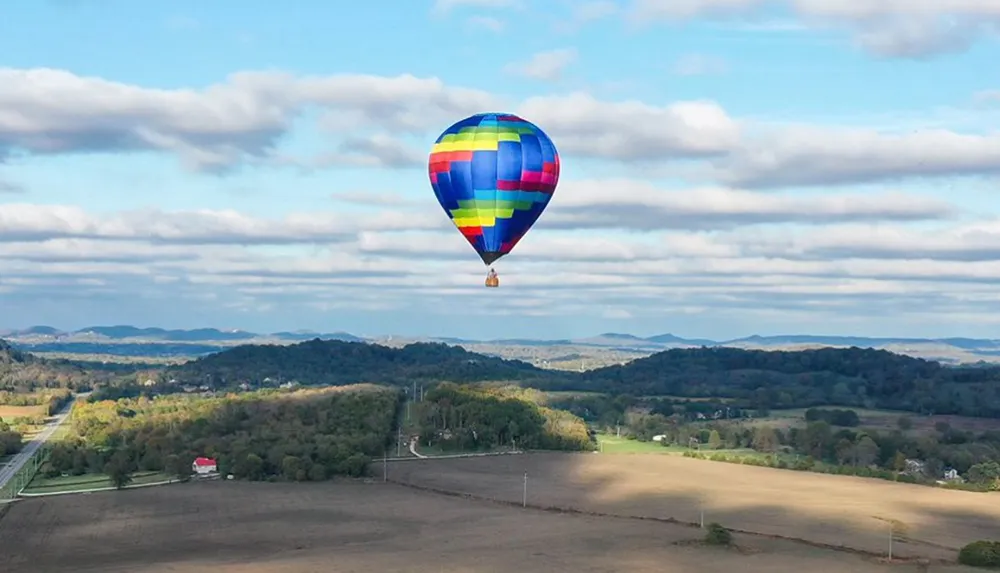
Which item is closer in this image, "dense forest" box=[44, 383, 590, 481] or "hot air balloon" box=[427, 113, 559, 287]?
"hot air balloon" box=[427, 113, 559, 287]

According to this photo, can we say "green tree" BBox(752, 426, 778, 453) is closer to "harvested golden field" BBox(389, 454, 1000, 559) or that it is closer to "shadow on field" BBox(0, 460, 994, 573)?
"harvested golden field" BBox(389, 454, 1000, 559)

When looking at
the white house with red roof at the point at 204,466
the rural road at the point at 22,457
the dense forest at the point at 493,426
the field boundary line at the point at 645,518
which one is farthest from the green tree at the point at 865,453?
the rural road at the point at 22,457

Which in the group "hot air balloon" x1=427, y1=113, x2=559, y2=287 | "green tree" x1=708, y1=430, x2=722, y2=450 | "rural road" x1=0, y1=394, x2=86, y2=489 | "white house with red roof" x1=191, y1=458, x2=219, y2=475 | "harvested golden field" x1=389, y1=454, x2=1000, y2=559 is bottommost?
"rural road" x1=0, y1=394, x2=86, y2=489

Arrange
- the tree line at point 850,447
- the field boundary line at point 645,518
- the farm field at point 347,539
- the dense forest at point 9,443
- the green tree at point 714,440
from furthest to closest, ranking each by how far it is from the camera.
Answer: the green tree at point 714,440 < the dense forest at point 9,443 < the tree line at point 850,447 < the field boundary line at point 645,518 < the farm field at point 347,539

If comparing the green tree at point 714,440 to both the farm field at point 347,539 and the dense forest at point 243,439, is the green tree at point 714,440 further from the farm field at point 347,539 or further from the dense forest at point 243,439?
the farm field at point 347,539

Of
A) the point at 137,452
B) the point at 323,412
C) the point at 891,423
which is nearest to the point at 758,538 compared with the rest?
the point at 137,452

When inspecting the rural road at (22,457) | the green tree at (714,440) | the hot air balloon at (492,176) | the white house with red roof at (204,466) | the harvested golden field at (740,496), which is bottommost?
the rural road at (22,457)

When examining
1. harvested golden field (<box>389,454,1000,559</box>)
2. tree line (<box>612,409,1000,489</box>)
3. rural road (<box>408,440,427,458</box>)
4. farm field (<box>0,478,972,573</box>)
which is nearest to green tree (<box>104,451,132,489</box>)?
farm field (<box>0,478,972,573</box>)
